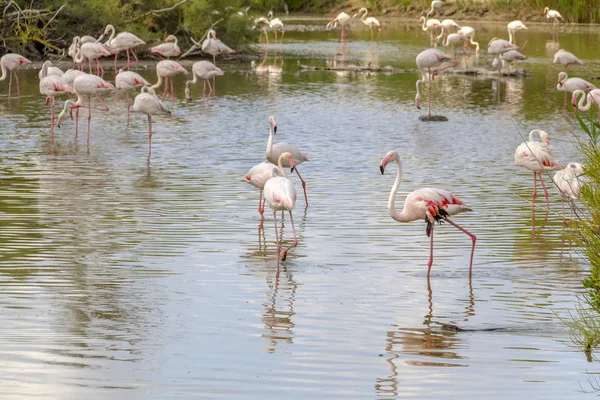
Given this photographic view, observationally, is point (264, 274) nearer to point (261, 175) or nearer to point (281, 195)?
point (281, 195)

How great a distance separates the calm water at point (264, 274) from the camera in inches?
231

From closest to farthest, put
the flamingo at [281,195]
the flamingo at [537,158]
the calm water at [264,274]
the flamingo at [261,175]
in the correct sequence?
the calm water at [264,274] → the flamingo at [281,195] → the flamingo at [261,175] → the flamingo at [537,158]

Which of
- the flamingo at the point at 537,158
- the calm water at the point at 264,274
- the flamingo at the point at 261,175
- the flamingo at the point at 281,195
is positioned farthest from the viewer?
the flamingo at the point at 537,158

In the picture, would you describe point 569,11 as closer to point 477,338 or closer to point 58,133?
point 58,133

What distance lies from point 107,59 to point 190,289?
21458mm

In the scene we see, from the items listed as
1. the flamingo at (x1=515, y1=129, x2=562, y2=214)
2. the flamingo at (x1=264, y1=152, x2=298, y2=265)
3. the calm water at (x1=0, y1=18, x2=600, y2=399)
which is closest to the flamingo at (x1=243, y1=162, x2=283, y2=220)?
the calm water at (x1=0, y1=18, x2=600, y2=399)

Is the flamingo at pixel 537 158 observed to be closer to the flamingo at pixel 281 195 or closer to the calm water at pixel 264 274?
the calm water at pixel 264 274

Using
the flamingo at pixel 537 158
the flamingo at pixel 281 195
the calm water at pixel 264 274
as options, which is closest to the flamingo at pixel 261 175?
the calm water at pixel 264 274

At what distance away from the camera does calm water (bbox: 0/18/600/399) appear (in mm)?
5875

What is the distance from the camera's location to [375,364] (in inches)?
238

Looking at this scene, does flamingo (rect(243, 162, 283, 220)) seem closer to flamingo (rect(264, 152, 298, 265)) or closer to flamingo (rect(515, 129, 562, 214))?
flamingo (rect(264, 152, 298, 265))

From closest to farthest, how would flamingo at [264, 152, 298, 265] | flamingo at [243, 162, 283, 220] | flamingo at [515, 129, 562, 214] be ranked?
flamingo at [264, 152, 298, 265]
flamingo at [243, 162, 283, 220]
flamingo at [515, 129, 562, 214]

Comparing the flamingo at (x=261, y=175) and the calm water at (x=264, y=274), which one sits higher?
the flamingo at (x=261, y=175)

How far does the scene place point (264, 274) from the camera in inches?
323
